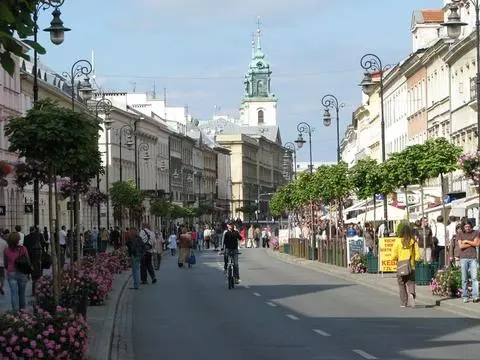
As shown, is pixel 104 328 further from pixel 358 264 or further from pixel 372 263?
pixel 358 264

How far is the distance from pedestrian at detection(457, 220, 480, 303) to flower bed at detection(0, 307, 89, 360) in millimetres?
12764

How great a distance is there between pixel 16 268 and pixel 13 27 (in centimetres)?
1528

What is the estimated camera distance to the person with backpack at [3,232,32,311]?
22.7 meters

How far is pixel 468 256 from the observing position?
84.5 feet

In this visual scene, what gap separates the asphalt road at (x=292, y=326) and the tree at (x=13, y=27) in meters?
9.03

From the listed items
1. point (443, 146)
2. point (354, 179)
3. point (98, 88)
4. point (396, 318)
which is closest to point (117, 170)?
point (98, 88)

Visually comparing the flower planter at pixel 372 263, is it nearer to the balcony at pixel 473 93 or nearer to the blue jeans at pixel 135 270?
the blue jeans at pixel 135 270

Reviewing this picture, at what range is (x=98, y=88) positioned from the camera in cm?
12394

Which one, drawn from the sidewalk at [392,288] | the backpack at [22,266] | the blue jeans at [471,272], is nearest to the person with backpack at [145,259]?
the sidewalk at [392,288]

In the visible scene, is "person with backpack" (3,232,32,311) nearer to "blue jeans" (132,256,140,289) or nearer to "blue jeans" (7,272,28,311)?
"blue jeans" (7,272,28,311)

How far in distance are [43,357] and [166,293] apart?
2043 cm

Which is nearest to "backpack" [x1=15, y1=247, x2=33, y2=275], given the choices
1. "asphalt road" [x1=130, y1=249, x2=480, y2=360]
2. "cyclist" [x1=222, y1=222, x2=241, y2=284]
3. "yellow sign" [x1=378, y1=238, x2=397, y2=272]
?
"asphalt road" [x1=130, y1=249, x2=480, y2=360]

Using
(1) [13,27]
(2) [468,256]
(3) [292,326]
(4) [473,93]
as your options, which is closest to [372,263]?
(2) [468,256]

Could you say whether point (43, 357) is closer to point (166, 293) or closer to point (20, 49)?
point (20, 49)
